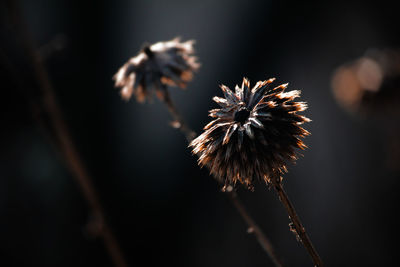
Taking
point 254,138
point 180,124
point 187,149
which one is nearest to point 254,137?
→ point 254,138

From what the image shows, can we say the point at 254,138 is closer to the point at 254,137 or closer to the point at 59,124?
the point at 254,137

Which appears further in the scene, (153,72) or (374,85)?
(374,85)

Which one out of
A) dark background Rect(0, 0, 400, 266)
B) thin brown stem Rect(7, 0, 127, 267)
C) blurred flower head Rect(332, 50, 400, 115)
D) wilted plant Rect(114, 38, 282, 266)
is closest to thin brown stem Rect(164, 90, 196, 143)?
wilted plant Rect(114, 38, 282, 266)

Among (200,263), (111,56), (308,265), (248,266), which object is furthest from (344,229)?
(111,56)

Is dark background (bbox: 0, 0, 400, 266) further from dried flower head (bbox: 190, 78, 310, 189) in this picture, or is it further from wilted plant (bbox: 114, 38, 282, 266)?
dried flower head (bbox: 190, 78, 310, 189)

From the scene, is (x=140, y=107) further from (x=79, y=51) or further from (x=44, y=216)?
(x=44, y=216)

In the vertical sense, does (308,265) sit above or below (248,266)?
below
